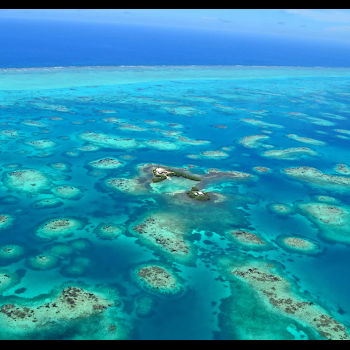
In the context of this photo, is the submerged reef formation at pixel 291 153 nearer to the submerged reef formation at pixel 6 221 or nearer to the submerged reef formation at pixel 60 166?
the submerged reef formation at pixel 60 166

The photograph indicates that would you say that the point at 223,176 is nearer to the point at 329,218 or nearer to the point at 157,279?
the point at 329,218

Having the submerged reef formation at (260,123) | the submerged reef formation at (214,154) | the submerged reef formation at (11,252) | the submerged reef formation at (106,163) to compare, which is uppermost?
the submerged reef formation at (260,123)

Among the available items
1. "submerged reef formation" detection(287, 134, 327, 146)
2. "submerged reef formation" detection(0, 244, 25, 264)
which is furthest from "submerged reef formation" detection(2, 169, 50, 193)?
"submerged reef formation" detection(287, 134, 327, 146)

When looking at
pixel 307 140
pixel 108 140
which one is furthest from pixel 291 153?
pixel 108 140

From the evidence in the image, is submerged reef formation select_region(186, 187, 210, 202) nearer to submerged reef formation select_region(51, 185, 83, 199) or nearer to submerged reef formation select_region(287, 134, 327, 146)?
submerged reef formation select_region(51, 185, 83, 199)

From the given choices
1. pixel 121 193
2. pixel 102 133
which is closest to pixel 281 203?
pixel 121 193

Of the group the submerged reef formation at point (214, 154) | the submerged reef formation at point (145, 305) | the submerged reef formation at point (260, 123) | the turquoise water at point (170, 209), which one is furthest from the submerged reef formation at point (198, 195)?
the submerged reef formation at point (260, 123)
